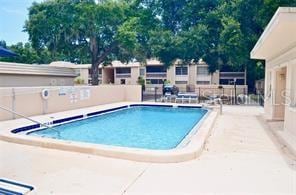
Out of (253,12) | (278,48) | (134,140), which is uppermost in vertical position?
(253,12)

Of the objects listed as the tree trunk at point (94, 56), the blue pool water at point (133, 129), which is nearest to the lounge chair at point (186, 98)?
the blue pool water at point (133, 129)

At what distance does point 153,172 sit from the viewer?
15.0ft

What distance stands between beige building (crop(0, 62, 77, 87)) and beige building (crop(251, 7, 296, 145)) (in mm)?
13405

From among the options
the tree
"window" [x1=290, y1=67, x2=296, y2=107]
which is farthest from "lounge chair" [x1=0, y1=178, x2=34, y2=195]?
the tree

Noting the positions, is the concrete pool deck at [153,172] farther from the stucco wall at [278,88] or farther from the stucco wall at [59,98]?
the stucco wall at [59,98]

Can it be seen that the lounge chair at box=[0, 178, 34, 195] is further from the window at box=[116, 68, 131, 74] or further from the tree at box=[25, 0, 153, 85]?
the window at box=[116, 68, 131, 74]

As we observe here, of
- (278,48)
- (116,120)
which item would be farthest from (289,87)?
(116,120)

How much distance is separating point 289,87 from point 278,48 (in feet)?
5.00

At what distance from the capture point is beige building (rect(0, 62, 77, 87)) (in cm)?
1584

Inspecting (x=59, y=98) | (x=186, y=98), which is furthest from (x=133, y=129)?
(x=186, y=98)

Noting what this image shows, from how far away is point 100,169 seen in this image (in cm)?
470

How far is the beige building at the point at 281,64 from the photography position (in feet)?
18.4

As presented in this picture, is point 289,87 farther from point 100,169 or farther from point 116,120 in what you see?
point 116,120

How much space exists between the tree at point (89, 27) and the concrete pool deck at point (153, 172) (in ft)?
51.1
